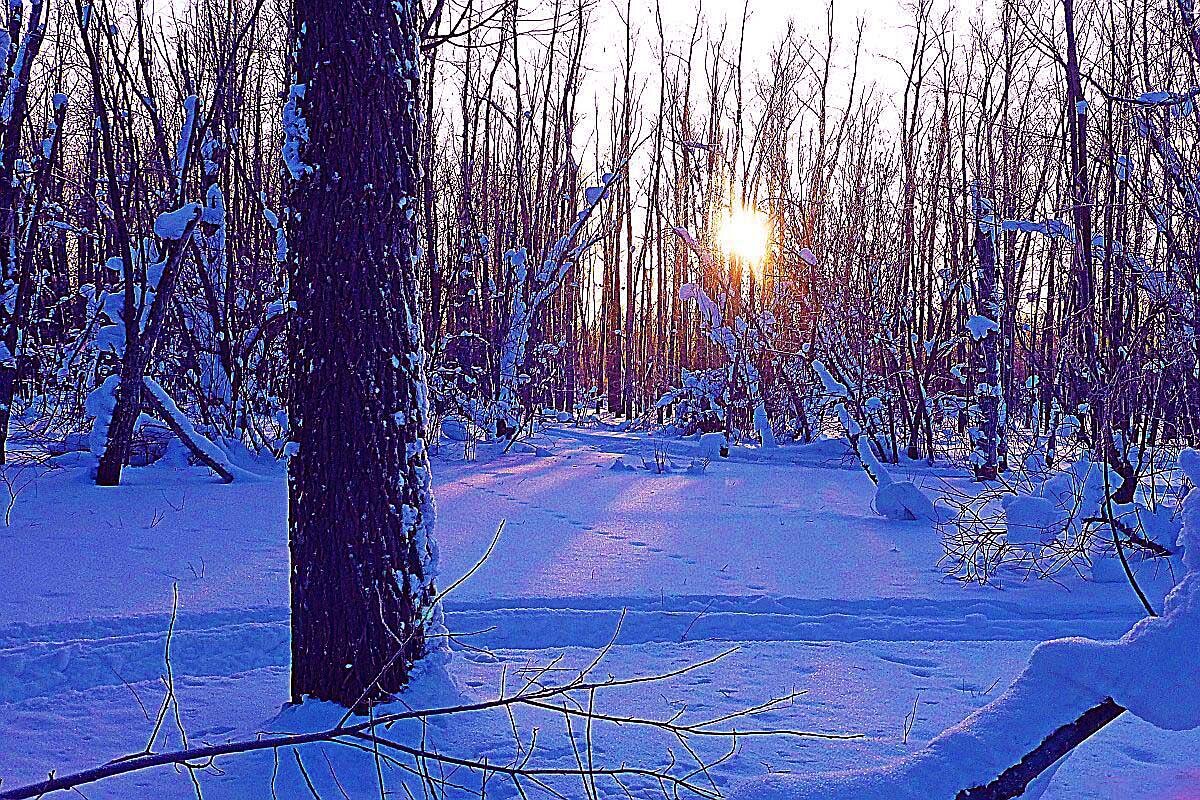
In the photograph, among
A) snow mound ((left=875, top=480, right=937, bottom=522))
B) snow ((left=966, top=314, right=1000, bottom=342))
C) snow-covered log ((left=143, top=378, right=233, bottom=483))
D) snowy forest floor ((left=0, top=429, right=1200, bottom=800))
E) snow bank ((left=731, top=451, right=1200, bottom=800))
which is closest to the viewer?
snow bank ((left=731, top=451, right=1200, bottom=800))

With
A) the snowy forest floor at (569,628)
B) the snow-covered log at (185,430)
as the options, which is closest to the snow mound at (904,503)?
the snowy forest floor at (569,628)

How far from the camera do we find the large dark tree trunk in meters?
2.77

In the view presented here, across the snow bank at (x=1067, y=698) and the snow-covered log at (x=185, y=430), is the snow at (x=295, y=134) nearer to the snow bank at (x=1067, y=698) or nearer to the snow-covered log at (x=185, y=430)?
the snow bank at (x=1067, y=698)

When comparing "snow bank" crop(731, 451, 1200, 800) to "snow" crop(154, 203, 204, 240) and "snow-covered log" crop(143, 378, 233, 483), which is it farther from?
"snow-covered log" crop(143, 378, 233, 483)

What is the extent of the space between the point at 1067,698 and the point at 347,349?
2.03 metres

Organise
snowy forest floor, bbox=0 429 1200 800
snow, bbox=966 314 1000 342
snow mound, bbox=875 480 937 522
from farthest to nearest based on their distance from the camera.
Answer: snow, bbox=966 314 1000 342
snow mound, bbox=875 480 937 522
snowy forest floor, bbox=0 429 1200 800

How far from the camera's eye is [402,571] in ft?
9.45

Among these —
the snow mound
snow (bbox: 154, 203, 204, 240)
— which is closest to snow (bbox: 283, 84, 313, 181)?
snow (bbox: 154, 203, 204, 240)

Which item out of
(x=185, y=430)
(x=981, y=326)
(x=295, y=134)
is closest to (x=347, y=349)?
(x=295, y=134)

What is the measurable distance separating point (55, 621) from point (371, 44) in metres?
2.72

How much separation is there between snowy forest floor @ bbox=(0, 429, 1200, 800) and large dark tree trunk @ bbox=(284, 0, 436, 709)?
260 millimetres

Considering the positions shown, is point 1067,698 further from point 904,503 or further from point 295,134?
point 904,503

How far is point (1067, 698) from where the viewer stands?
1894mm

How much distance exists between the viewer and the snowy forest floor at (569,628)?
2.72m
